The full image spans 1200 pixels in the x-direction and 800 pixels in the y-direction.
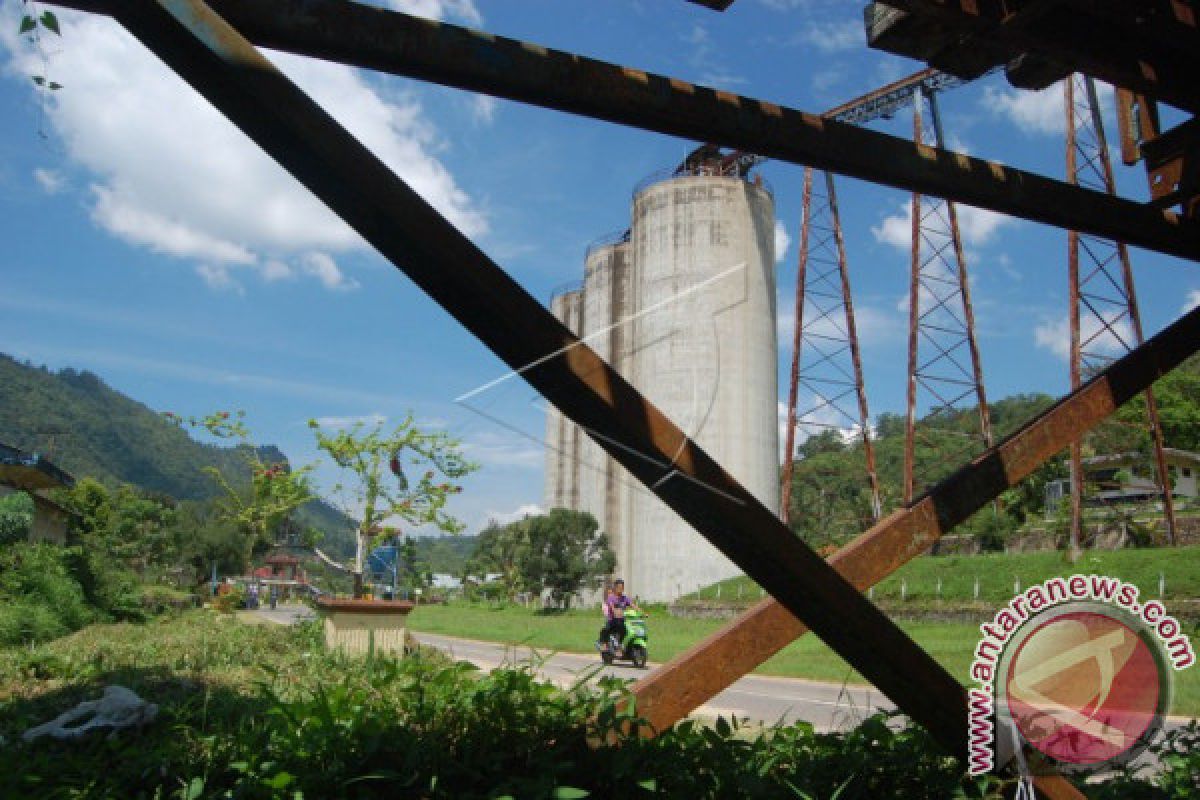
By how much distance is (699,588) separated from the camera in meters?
36.6

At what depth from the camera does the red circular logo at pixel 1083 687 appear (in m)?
2.66

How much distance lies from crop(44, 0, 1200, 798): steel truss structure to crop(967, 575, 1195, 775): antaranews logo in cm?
15

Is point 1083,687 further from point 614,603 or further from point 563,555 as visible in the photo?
point 563,555

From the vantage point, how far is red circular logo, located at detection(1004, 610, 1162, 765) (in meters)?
2.66

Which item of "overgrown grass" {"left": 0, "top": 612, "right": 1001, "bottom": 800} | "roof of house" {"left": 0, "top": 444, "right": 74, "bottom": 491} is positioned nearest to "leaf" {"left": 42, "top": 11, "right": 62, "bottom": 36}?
"overgrown grass" {"left": 0, "top": 612, "right": 1001, "bottom": 800}

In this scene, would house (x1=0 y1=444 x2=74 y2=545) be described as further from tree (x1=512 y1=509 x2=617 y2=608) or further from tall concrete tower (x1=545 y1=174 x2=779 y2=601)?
tall concrete tower (x1=545 y1=174 x2=779 y2=601)

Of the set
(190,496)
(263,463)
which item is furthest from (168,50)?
(190,496)

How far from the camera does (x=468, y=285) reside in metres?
1.81

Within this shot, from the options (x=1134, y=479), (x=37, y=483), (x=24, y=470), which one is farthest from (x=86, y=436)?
(x=1134, y=479)

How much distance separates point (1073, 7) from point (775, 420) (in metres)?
35.4

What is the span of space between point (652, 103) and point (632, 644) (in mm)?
12657

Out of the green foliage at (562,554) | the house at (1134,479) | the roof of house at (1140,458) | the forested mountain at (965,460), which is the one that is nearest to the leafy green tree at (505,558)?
the green foliage at (562,554)

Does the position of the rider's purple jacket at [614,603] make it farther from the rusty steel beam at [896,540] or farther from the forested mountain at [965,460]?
the rusty steel beam at [896,540]

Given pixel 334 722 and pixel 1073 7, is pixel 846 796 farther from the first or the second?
pixel 1073 7
